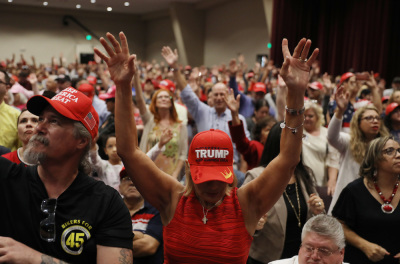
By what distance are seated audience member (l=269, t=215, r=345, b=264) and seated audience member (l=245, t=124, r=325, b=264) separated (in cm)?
35

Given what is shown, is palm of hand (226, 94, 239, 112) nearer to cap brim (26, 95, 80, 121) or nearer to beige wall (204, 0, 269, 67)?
cap brim (26, 95, 80, 121)

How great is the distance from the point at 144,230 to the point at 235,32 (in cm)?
1671

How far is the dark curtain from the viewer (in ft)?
41.6

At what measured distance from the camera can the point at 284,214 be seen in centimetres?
272

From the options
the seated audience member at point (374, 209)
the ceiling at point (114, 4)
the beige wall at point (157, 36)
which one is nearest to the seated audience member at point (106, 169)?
the seated audience member at point (374, 209)

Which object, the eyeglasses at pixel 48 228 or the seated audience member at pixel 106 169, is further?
the seated audience member at pixel 106 169

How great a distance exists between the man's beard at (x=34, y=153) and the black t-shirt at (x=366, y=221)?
1987 mm

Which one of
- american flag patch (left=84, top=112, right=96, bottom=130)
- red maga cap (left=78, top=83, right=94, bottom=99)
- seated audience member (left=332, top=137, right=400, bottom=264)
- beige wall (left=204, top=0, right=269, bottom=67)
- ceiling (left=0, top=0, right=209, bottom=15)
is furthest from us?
ceiling (left=0, top=0, right=209, bottom=15)

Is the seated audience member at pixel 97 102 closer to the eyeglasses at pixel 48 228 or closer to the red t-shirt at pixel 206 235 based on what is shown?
the red t-shirt at pixel 206 235

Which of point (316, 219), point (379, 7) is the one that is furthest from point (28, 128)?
point (379, 7)

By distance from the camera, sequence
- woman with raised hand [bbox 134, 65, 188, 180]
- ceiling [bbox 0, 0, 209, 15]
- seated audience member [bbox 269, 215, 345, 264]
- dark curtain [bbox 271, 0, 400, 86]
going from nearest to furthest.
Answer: seated audience member [bbox 269, 215, 345, 264], woman with raised hand [bbox 134, 65, 188, 180], dark curtain [bbox 271, 0, 400, 86], ceiling [bbox 0, 0, 209, 15]

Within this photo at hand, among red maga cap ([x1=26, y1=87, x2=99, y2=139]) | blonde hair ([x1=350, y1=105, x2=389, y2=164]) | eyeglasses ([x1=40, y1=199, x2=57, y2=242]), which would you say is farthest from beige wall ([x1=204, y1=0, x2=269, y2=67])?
eyeglasses ([x1=40, y1=199, x2=57, y2=242])

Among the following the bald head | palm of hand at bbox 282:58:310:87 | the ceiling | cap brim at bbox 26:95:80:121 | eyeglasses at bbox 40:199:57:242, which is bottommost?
eyeglasses at bbox 40:199:57:242

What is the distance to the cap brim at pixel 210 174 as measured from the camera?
1774mm
